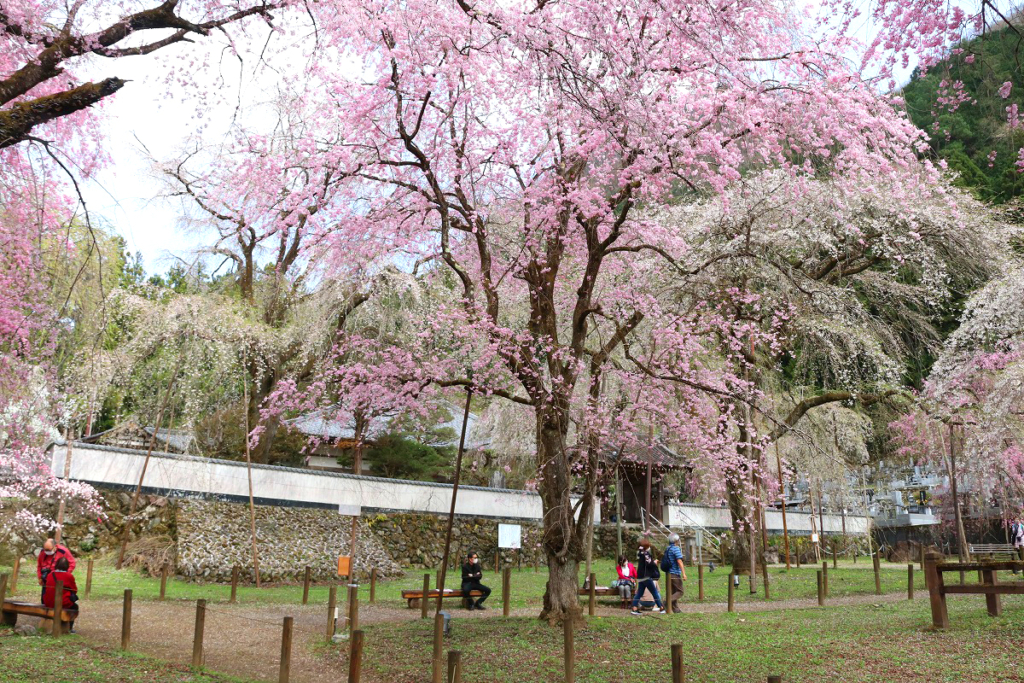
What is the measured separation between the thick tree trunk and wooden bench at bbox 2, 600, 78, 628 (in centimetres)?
582

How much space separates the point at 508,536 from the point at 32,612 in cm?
867

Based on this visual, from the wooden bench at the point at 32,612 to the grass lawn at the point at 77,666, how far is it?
1.49ft

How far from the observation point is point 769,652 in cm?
818

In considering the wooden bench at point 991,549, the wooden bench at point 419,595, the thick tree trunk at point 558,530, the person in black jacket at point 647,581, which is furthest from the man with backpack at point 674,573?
the wooden bench at point 991,549

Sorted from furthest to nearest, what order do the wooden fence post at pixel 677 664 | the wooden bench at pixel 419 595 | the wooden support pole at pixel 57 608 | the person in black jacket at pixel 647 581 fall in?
the wooden bench at pixel 419 595, the person in black jacket at pixel 647 581, the wooden support pole at pixel 57 608, the wooden fence post at pixel 677 664

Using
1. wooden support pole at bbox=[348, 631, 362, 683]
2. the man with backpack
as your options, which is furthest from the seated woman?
wooden support pole at bbox=[348, 631, 362, 683]

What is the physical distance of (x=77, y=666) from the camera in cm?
704

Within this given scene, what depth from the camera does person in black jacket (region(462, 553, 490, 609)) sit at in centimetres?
1265

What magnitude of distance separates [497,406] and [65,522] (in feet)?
33.4

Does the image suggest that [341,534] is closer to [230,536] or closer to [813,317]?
[230,536]

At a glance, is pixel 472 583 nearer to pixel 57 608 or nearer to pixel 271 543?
pixel 271 543

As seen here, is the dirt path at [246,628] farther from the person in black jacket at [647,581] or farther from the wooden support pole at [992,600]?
the wooden support pole at [992,600]

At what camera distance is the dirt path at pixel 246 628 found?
26.0ft

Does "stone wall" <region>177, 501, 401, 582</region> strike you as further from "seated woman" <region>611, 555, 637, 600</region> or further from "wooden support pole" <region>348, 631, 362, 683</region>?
"wooden support pole" <region>348, 631, 362, 683</region>
